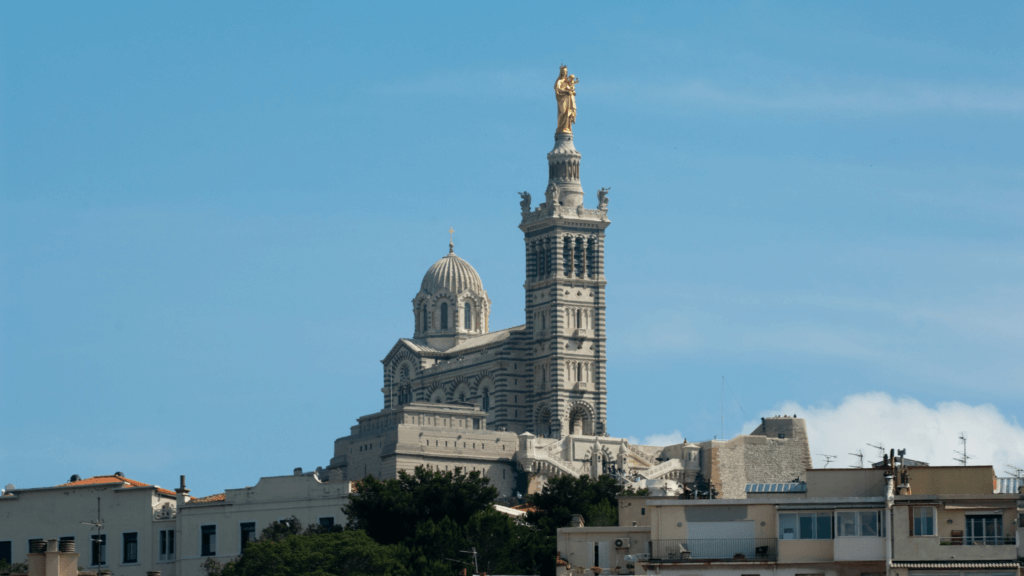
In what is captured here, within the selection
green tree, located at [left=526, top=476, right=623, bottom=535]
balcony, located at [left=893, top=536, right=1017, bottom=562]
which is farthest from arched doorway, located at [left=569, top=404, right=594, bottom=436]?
balcony, located at [left=893, top=536, right=1017, bottom=562]

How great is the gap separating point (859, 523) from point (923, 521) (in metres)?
1.47

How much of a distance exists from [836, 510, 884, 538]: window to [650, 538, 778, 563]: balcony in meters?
1.85

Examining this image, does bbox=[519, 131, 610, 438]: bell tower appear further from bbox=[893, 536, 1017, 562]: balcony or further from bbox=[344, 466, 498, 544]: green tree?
bbox=[893, 536, 1017, 562]: balcony

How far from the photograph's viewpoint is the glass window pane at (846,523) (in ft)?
177

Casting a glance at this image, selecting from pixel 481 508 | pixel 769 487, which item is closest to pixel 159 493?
pixel 481 508

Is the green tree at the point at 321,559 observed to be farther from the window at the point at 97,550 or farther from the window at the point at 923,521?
the window at the point at 923,521

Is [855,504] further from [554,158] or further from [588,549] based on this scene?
[554,158]

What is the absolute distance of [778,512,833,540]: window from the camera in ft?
179

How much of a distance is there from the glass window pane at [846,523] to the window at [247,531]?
→ 48.1 meters

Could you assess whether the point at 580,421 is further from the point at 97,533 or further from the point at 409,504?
the point at 97,533

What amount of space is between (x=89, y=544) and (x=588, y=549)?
36471mm

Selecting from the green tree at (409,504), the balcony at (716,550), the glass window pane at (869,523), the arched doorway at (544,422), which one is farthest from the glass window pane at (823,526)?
the arched doorway at (544,422)

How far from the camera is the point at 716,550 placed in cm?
5619

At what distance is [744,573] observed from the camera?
54.9 meters
